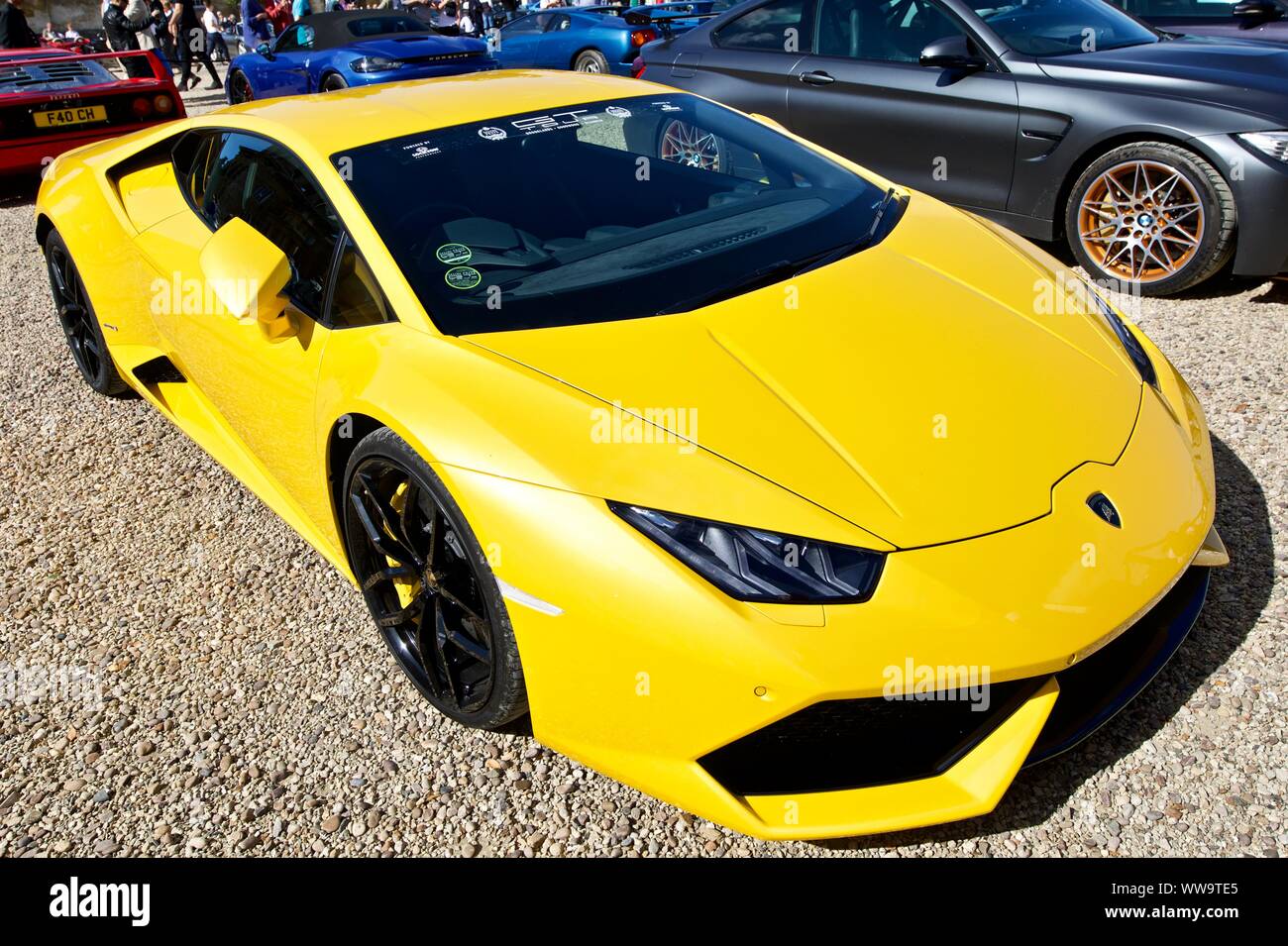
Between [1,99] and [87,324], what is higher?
[1,99]

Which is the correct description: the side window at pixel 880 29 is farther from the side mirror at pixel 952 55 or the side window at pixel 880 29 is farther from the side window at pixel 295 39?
the side window at pixel 295 39

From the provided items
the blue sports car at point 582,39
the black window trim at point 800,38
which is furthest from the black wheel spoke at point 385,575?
the blue sports car at point 582,39

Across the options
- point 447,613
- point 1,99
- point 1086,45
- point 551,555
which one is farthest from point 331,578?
point 1,99

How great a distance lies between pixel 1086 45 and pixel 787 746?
4.36 meters

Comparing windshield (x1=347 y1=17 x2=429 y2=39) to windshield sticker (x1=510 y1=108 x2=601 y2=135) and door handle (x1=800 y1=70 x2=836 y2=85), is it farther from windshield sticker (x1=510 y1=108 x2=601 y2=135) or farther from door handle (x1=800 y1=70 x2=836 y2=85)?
windshield sticker (x1=510 y1=108 x2=601 y2=135)

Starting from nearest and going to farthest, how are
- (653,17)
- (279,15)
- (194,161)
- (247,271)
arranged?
(247,271) < (194,161) < (653,17) < (279,15)

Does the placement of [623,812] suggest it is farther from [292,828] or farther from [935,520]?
[935,520]

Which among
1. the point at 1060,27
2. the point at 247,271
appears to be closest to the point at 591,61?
the point at 1060,27

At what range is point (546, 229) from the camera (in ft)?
8.30

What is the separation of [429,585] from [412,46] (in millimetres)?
8015

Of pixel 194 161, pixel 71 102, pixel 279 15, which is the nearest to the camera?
pixel 194 161

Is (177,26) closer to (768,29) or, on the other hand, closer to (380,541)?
(768,29)

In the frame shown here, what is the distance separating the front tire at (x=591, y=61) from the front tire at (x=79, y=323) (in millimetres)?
7519

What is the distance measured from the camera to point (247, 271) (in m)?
2.34
